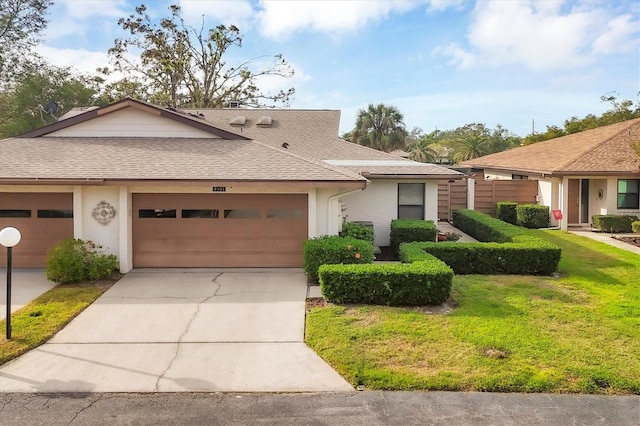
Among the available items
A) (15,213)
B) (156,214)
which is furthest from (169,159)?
(15,213)

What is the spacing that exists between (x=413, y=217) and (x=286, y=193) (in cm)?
523

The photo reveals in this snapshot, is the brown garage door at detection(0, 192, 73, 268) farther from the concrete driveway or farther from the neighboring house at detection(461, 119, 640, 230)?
the neighboring house at detection(461, 119, 640, 230)

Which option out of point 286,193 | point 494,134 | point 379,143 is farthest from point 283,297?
point 494,134

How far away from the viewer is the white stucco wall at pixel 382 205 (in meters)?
14.8

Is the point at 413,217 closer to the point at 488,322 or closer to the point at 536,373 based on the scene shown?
the point at 488,322

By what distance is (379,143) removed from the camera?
128ft

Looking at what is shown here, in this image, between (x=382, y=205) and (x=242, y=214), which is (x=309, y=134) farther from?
(x=242, y=214)

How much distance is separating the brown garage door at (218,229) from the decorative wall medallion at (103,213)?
1.67ft

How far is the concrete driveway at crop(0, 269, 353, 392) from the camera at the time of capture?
567 centimetres

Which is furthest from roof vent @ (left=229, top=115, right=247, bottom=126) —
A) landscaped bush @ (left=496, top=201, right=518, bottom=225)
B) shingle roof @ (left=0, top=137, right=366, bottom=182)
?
landscaped bush @ (left=496, top=201, right=518, bottom=225)

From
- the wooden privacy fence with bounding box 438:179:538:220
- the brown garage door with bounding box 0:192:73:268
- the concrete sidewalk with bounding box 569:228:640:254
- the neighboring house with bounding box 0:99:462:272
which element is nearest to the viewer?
the neighboring house with bounding box 0:99:462:272

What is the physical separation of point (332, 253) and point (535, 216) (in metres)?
12.3

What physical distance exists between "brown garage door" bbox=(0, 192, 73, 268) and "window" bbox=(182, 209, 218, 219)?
2.65 metres

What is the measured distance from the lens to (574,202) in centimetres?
1928
